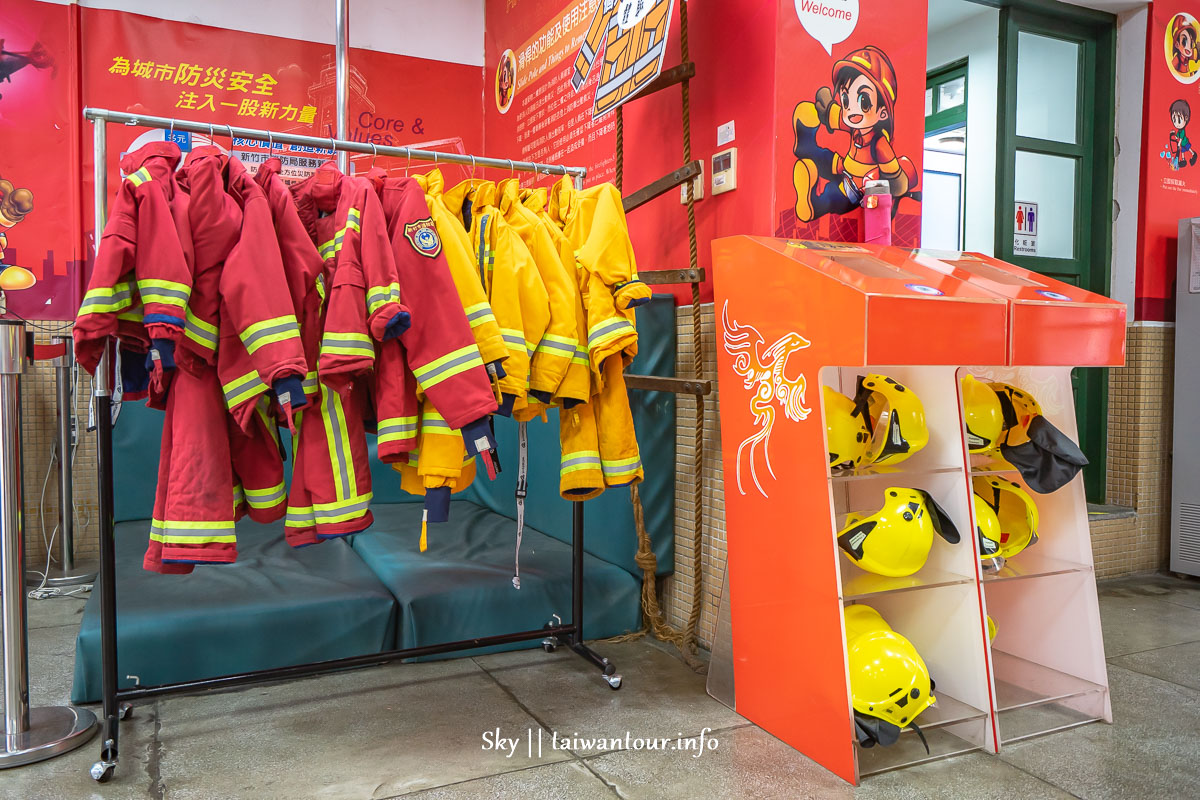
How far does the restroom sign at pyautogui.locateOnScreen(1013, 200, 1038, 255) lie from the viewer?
4.14m

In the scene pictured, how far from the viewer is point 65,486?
3.49 metres

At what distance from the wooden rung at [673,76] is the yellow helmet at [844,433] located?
1170 mm

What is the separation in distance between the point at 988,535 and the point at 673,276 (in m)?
1.22

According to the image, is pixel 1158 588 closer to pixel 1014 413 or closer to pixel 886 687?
pixel 1014 413

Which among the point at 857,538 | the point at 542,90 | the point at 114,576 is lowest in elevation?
the point at 114,576

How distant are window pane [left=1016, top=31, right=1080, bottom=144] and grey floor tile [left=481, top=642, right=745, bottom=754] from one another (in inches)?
125

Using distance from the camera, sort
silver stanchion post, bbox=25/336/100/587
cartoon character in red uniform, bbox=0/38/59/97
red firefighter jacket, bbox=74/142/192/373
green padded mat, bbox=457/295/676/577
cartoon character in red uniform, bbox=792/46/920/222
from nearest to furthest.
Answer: red firefighter jacket, bbox=74/142/192/373
cartoon character in red uniform, bbox=792/46/920/222
green padded mat, bbox=457/295/676/577
silver stanchion post, bbox=25/336/100/587
cartoon character in red uniform, bbox=0/38/59/97

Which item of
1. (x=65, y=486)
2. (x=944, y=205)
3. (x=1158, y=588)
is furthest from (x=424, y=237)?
(x=944, y=205)

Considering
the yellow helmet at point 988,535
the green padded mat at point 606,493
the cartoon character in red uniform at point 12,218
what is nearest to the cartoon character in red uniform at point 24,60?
the cartoon character in red uniform at point 12,218

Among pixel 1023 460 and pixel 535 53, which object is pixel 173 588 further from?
pixel 535 53

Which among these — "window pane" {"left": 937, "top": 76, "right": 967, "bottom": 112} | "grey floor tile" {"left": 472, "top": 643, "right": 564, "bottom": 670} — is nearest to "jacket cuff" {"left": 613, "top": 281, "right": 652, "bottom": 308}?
"grey floor tile" {"left": 472, "top": 643, "right": 564, "bottom": 670}

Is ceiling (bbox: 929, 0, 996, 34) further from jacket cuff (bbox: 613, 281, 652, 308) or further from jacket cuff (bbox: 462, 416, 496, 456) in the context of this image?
jacket cuff (bbox: 462, 416, 496, 456)

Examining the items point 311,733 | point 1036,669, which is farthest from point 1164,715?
point 311,733

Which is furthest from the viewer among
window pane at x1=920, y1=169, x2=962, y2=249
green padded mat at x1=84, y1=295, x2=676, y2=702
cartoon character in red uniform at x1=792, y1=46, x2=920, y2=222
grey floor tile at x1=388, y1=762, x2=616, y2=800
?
window pane at x1=920, y1=169, x2=962, y2=249
